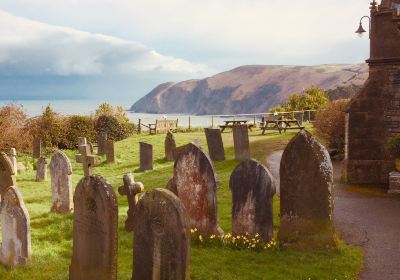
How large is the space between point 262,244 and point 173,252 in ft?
10.4

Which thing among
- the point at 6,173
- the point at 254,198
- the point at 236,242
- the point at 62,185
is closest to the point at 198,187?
the point at 254,198

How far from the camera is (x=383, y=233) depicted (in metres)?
10.1

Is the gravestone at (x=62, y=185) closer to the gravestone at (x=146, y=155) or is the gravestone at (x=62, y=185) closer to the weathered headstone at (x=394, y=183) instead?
the gravestone at (x=146, y=155)

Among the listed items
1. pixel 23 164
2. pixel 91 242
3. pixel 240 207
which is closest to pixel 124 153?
pixel 23 164

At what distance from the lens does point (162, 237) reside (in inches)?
243

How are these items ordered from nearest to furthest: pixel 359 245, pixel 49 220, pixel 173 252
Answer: pixel 173 252 → pixel 359 245 → pixel 49 220

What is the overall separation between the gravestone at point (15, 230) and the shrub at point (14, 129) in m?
18.5

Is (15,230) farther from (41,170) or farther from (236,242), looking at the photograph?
(41,170)

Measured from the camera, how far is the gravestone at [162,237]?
6.05 meters

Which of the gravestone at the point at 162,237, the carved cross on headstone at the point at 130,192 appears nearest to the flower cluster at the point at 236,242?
the carved cross on headstone at the point at 130,192

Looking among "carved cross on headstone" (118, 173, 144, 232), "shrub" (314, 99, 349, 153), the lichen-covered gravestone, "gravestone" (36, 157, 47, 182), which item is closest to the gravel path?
the lichen-covered gravestone

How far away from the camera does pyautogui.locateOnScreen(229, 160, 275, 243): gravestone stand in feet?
29.4

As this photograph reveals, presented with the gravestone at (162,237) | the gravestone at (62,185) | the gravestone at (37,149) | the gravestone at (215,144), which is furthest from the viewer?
the gravestone at (37,149)

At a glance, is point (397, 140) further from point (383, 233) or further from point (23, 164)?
point (23, 164)
